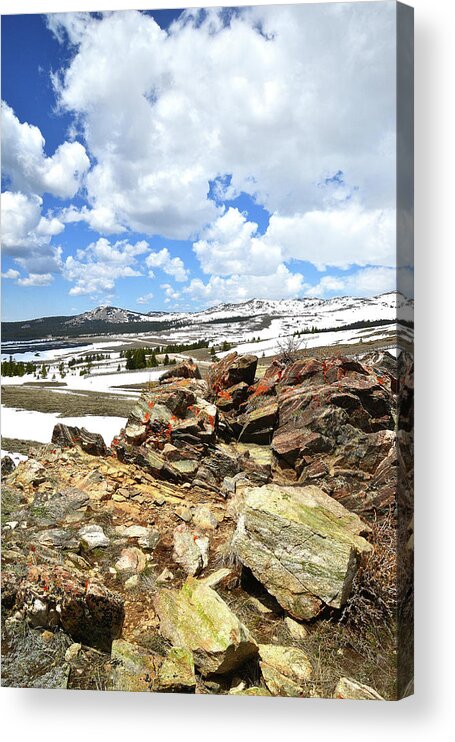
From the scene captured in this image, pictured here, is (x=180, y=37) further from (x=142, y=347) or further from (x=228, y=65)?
(x=142, y=347)

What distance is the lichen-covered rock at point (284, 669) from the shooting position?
14.3 feet

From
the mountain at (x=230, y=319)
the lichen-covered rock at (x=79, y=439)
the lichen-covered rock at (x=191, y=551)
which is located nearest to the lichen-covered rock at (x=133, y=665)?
the lichen-covered rock at (x=191, y=551)

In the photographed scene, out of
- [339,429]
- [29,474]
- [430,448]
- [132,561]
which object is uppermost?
[339,429]

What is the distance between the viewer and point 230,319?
4914 millimetres

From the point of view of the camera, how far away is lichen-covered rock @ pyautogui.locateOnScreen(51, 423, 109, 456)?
16.5ft

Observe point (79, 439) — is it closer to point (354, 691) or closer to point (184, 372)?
point (184, 372)

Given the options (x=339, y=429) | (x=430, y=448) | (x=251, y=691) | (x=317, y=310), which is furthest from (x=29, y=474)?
(x=430, y=448)

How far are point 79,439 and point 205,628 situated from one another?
1632 millimetres

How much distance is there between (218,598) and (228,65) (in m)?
3.57

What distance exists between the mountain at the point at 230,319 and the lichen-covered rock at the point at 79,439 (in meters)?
0.71

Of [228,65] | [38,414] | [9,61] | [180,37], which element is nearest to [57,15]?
[9,61]

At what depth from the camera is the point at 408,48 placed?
4.42m

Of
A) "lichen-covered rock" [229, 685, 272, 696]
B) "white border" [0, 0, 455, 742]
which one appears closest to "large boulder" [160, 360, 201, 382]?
"white border" [0, 0, 455, 742]

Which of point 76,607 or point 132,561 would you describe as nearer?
point 76,607
